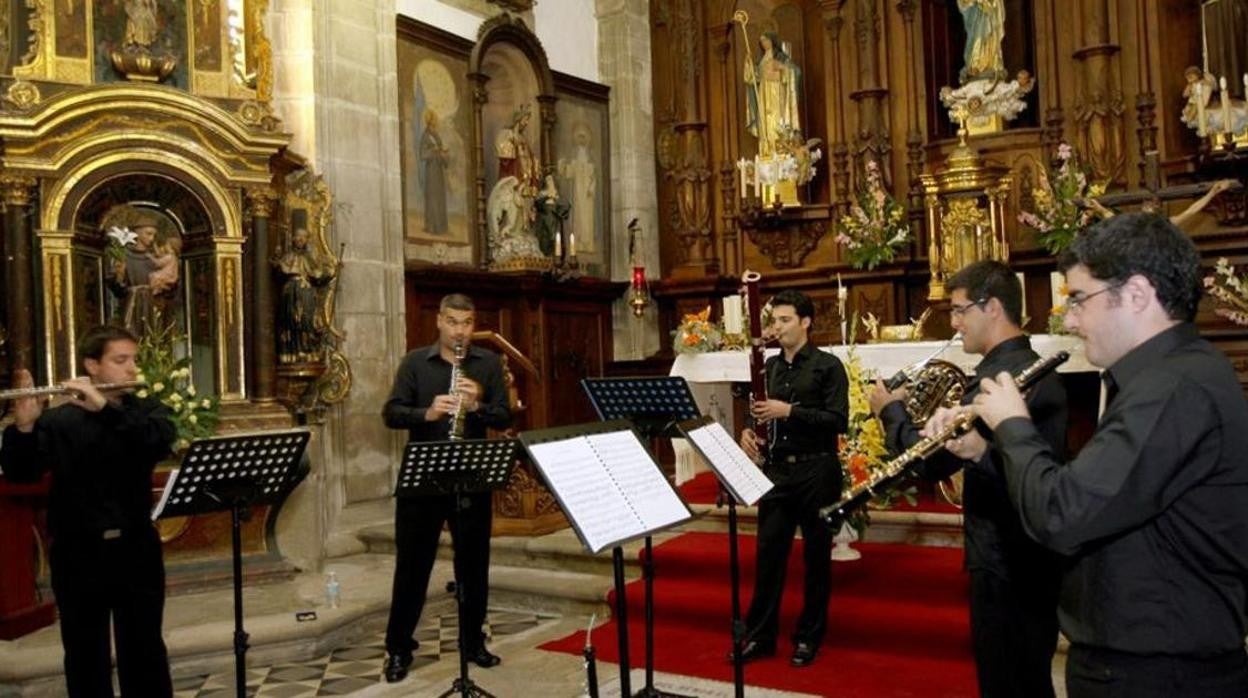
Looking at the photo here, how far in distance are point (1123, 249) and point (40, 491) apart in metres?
6.52

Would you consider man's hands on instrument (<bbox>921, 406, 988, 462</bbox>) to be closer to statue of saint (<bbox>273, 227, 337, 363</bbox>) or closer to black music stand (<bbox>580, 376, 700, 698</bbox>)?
black music stand (<bbox>580, 376, 700, 698</bbox>)

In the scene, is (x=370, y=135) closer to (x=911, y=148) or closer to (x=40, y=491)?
(x=40, y=491)

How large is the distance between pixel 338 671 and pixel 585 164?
24.5 feet

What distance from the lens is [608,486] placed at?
11.8 ft

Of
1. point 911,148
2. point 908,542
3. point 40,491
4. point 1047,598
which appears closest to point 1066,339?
point 908,542

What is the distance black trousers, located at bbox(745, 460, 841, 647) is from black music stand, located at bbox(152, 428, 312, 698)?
2411 mm

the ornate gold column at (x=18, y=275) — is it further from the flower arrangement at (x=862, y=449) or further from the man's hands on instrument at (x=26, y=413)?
the flower arrangement at (x=862, y=449)

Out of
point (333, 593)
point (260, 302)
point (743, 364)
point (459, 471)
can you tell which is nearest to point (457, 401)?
point (459, 471)

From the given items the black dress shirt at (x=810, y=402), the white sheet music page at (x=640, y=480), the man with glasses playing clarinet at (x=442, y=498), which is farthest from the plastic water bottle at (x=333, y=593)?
the white sheet music page at (x=640, y=480)

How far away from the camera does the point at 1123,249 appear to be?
2.24 meters

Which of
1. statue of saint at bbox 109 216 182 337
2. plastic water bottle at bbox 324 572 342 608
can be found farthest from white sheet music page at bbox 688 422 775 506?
statue of saint at bbox 109 216 182 337

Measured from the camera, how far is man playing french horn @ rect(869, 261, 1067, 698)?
131 inches

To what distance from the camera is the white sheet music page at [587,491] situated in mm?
3389

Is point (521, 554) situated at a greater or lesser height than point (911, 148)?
lesser
